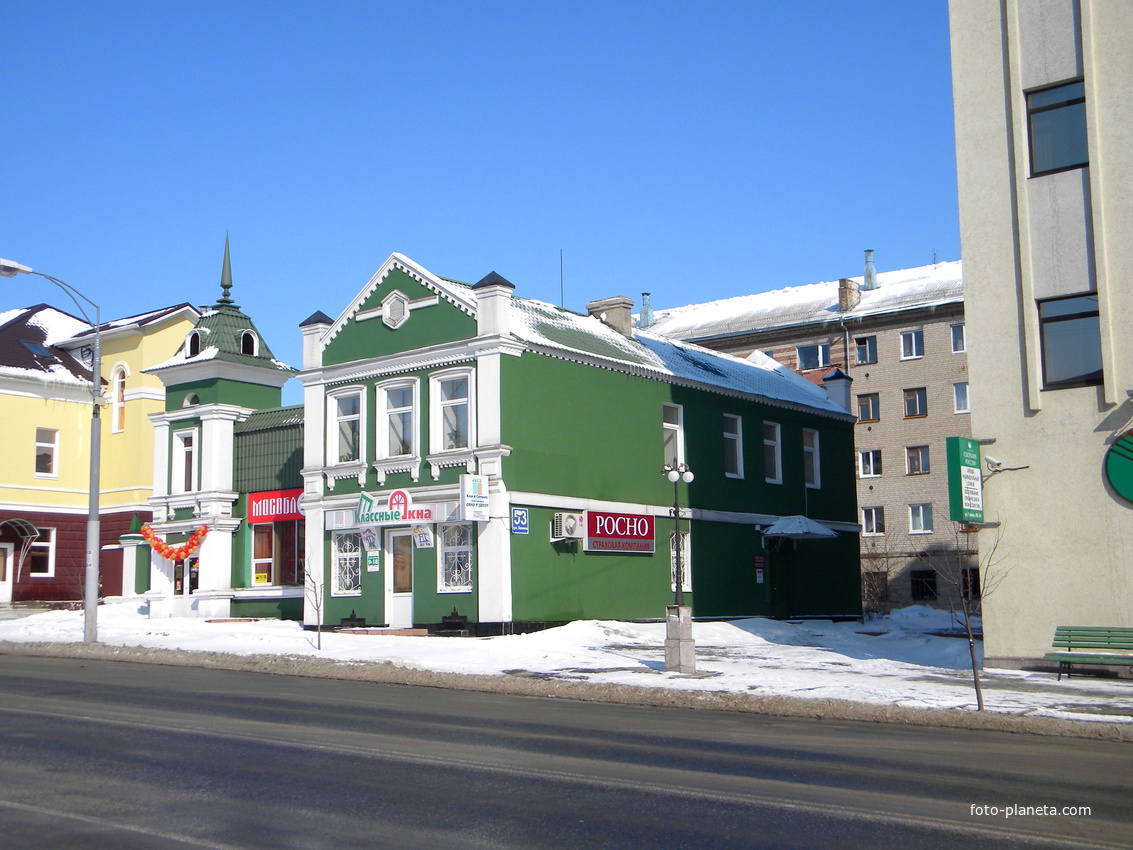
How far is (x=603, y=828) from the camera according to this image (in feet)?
24.4

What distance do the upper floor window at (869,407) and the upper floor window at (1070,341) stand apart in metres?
40.7

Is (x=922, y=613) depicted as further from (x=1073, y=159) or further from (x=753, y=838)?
(x=753, y=838)

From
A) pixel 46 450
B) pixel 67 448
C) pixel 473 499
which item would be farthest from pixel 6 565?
pixel 473 499

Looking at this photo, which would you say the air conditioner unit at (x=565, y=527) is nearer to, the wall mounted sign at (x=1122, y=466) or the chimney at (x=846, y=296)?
the wall mounted sign at (x=1122, y=466)

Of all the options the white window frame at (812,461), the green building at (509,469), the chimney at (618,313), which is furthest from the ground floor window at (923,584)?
the chimney at (618,313)

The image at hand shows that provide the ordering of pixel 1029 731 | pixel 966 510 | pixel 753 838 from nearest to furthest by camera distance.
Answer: pixel 753 838 < pixel 1029 731 < pixel 966 510

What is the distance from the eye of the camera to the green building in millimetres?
27312

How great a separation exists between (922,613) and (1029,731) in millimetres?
33073

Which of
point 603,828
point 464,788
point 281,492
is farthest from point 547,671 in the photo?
point 281,492

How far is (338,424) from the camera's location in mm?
30562

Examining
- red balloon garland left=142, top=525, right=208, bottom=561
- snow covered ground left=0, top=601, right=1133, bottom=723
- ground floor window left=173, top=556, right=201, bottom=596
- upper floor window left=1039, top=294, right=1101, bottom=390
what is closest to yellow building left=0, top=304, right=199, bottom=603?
ground floor window left=173, top=556, right=201, bottom=596

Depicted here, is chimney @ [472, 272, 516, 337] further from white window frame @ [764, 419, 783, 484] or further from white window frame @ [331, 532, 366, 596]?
white window frame @ [764, 419, 783, 484]

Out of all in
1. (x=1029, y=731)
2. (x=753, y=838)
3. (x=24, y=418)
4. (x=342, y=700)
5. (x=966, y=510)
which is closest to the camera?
(x=753, y=838)

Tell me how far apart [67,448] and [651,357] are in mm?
24359
